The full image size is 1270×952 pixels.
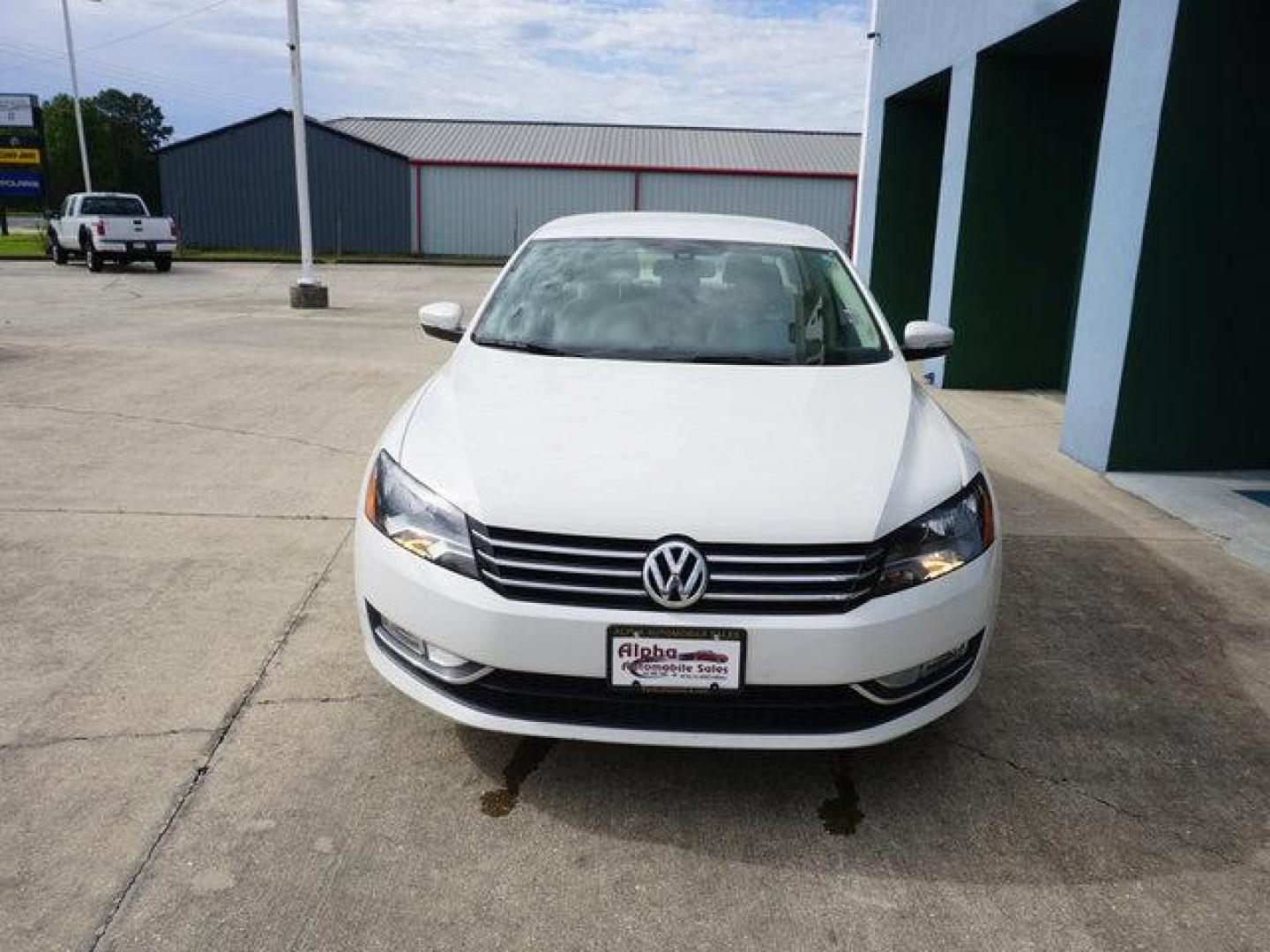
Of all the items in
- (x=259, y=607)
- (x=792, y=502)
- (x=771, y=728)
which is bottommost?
(x=259, y=607)

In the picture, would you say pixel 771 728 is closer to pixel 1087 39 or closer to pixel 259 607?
pixel 259 607

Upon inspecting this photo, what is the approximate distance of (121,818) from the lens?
2.68 meters

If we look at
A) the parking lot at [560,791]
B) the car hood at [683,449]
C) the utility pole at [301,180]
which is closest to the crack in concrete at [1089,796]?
the parking lot at [560,791]

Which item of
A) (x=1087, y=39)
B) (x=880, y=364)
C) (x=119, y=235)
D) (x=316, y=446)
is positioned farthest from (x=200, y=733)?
(x=119, y=235)

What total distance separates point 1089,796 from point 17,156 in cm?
4146

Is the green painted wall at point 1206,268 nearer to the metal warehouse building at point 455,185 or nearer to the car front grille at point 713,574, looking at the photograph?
the car front grille at point 713,574

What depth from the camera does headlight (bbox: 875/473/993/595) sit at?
2.58 m

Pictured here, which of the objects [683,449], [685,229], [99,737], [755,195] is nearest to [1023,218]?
[685,229]

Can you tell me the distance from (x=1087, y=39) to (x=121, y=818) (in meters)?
8.74

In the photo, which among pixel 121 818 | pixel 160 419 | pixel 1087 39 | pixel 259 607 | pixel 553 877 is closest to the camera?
pixel 553 877

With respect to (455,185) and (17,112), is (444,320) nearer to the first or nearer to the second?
(455,185)

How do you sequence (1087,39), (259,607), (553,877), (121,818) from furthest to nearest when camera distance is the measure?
(1087,39), (259,607), (121,818), (553,877)

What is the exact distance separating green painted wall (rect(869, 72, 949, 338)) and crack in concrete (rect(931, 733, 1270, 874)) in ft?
32.2

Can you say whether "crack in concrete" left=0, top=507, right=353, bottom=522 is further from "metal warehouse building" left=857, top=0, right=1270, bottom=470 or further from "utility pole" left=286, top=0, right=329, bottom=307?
"utility pole" left=286, top=0, right=329, bottom=307
